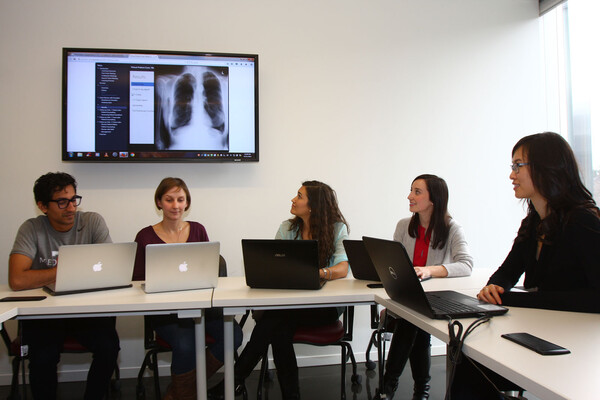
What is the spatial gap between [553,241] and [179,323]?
184 centimetres

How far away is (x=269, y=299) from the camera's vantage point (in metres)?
1.94

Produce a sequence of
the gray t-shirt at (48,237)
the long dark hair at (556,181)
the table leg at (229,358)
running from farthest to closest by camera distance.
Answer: the gray t-shirt at (48,237) → the table leg at (229,358) → the long dark hair at (556,181)

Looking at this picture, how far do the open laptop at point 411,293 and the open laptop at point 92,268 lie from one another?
49.6 inches

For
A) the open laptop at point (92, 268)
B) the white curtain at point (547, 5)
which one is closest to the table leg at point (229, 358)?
the open laptop at point (92, 268)

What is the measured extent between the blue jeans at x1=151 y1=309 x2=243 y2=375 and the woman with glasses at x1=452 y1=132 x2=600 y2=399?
4.38 feet

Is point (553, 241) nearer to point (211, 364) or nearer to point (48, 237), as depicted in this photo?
point (211, 364)

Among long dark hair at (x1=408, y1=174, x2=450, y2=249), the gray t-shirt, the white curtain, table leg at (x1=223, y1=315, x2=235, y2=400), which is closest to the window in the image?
the white curtain

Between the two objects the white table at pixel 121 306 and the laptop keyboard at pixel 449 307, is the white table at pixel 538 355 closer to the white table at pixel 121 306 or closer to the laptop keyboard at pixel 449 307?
the laptop keyboard at pixel 449 307

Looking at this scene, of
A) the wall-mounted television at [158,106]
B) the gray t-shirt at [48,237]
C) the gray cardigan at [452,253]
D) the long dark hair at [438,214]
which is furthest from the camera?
the wall-mounted television at [158,106]

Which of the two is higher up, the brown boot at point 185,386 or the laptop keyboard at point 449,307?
the laptop keyboard at point 449,307

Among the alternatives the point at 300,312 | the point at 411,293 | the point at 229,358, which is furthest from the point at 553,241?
the point at 229,358

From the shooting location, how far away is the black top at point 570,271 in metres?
1.53

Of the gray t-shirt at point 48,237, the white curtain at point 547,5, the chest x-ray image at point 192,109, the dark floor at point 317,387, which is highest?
the white curtain at point 547,5

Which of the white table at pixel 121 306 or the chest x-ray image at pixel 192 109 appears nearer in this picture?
the white table at pixel 121 306
